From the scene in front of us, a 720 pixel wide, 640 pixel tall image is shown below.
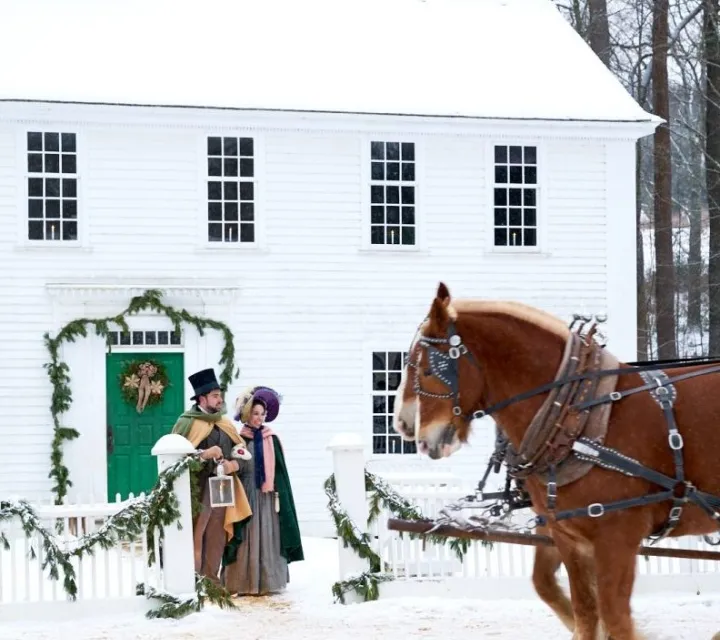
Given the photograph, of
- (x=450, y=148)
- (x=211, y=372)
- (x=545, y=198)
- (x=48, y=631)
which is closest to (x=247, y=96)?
(x=450, y=148)

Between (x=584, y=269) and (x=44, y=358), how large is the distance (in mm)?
7337

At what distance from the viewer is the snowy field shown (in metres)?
8.41

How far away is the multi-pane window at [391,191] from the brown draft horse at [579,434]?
1035 cm

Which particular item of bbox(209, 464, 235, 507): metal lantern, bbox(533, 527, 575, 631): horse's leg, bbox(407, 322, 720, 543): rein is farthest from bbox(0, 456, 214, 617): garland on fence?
bbox(407, 322, 720, 543): rein

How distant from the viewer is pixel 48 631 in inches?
349

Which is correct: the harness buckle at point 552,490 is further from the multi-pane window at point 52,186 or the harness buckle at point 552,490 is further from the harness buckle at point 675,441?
the multi-pane window at point 52,186

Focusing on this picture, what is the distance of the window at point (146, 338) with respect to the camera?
15727mm

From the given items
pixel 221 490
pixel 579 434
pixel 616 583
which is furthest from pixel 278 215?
pixel 616 583

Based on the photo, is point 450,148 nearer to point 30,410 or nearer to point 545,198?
point 545,198

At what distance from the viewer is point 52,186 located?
51.8 feet

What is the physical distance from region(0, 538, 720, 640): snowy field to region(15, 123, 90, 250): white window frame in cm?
723

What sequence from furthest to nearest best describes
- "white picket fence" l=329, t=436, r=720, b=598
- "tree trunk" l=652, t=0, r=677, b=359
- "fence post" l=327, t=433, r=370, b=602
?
"tree trunk" l=652, t=0, r=677, b=359
"fence post" l=327, t=433, r=370, b=602
"white picket fence" l=329, t=436, r=720, b=598

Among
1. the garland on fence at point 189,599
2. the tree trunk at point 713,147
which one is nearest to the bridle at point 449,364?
the garland on fence at point 189,599

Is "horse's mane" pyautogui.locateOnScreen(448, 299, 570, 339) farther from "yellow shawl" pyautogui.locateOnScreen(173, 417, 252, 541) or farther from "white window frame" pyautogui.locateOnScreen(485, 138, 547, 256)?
"white window frame" pyautogui.locateOnScreen(485, 138, 547, 256)
